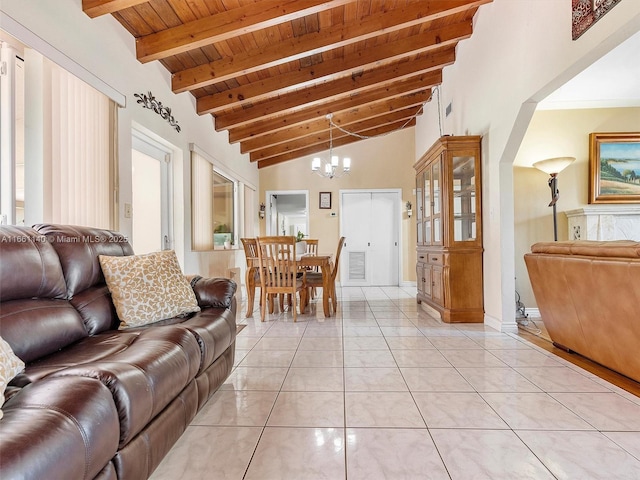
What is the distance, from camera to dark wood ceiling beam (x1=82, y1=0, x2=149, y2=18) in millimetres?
2174

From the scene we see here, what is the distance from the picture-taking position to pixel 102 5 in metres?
2.19

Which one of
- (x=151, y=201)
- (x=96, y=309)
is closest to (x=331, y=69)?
(x=151, y=201)

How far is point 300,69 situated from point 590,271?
3453 millimetres

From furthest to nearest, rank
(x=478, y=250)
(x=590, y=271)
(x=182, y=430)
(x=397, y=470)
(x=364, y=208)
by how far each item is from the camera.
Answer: (x=364, y=208) → (x=478, y=250) → (x=590, y=271) → (x=182, y=430) → (x=397, y=470)

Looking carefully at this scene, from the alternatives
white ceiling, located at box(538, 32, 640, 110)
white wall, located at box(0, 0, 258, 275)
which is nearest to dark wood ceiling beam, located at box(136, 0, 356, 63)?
white wall, located at box(0, 0, 258, 275)

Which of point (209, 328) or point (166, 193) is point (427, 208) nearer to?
point (166, 193)

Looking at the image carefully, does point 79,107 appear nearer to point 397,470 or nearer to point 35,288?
point 35,288

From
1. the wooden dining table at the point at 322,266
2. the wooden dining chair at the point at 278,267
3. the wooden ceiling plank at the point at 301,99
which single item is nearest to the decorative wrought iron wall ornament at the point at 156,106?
the wooden ceiling plank at the point at 301,99

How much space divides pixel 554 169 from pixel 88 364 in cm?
427

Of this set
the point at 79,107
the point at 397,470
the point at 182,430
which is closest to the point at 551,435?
the point at 397,470

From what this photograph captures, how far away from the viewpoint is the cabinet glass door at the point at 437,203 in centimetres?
364

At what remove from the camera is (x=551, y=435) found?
1444 mm

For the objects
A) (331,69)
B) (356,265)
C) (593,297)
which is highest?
(331,69)

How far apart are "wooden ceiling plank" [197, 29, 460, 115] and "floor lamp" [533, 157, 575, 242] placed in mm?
1747
